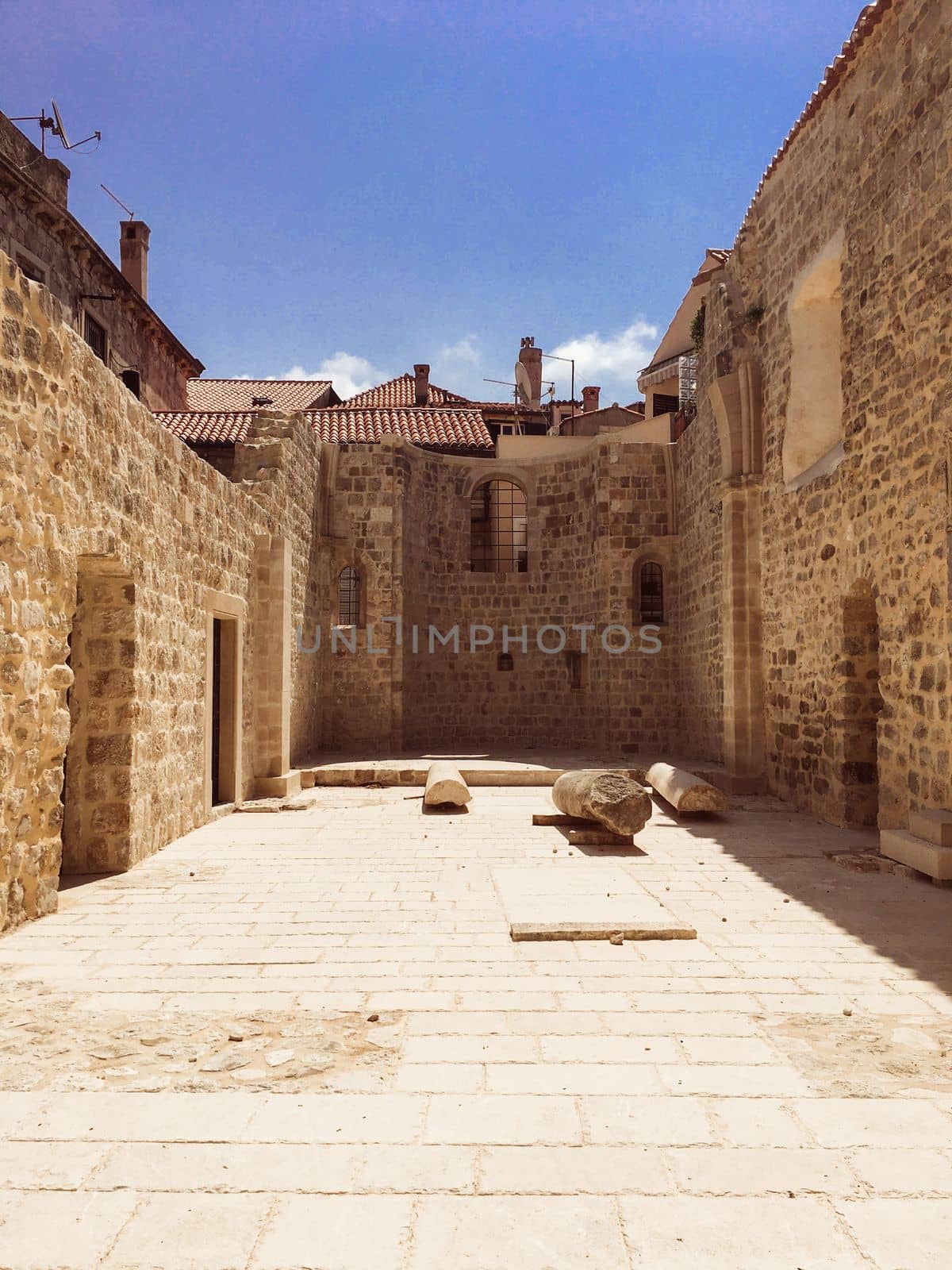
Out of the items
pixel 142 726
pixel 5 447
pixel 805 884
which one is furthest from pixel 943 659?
pixel 5 447

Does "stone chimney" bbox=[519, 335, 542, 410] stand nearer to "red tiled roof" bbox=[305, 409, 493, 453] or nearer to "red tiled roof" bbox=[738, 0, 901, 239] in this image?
"red tiled roof" bbox=[305, 409, 493, 453]

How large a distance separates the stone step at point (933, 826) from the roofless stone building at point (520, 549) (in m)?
0.22

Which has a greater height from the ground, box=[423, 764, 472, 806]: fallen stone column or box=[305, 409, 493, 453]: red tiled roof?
box=[305, 409, 493, 453]: red tiled roof

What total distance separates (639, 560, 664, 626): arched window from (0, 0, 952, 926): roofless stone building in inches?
2.0

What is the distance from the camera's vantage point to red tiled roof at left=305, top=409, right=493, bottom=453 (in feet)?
65.8

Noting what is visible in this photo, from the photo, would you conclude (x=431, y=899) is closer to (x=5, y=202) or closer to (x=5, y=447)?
(x=5, y=447)

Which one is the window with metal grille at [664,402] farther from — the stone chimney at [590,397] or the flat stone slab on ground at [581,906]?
the flat stone slab on ground at [581,906]

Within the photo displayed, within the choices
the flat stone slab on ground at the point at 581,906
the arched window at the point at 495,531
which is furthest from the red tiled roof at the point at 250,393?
the flat stone slab on ground at the point at 581,906

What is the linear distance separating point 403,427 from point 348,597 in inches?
205

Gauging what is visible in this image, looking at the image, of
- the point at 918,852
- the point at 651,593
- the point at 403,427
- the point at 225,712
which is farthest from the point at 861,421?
the point at 403,427

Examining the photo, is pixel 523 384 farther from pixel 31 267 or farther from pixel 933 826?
pixel 933 826

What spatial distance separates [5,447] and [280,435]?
8496mm

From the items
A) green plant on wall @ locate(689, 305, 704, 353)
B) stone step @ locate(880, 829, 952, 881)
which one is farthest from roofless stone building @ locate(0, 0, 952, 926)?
green plant on wall @ locate(689, 305, 704, 353)

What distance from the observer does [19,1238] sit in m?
2.43
